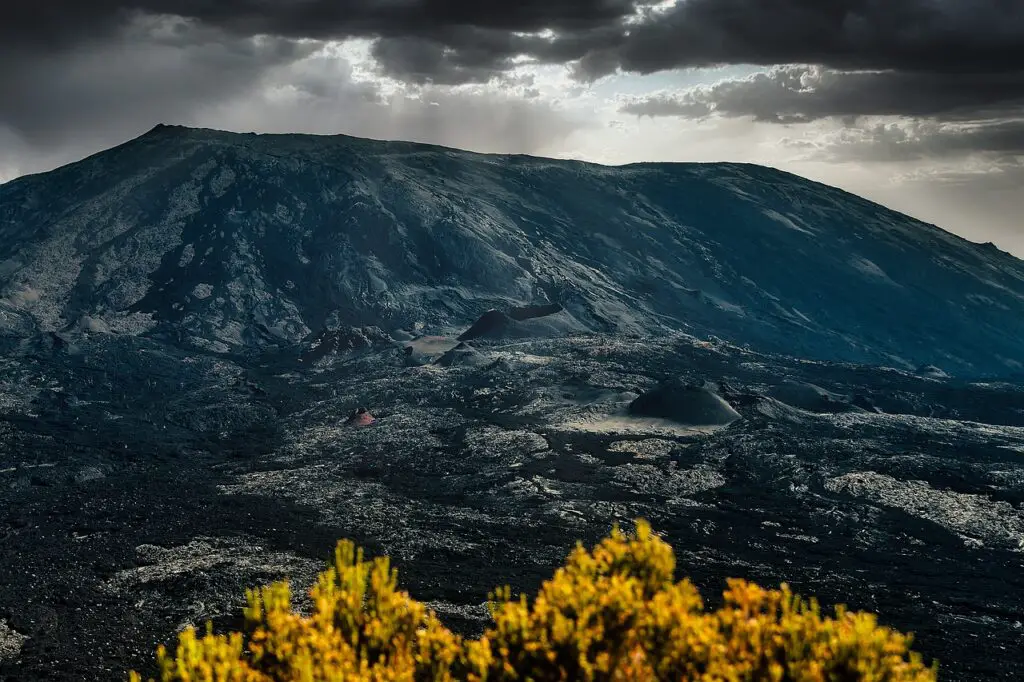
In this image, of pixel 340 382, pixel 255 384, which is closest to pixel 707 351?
pixel 340 382

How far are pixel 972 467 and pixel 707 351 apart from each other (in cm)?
4084

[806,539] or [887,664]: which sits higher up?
[887,664]

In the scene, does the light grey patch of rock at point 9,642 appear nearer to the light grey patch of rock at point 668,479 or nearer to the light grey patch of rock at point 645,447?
the light grey patch of rock at point 668,479

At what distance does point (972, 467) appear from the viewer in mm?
57781

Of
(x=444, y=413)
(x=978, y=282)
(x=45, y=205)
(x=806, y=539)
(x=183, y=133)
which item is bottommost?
(x=806, y=539)

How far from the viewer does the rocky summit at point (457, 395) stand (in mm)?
37250

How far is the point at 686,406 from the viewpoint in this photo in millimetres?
67250

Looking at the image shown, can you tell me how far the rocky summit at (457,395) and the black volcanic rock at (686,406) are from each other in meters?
0.40

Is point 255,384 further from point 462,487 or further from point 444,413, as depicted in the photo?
point 462,487

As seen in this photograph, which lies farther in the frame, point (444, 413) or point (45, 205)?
point (45, 205)

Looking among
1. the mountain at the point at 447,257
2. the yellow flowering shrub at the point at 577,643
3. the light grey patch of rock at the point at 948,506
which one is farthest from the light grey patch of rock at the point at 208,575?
the mountain at the point at 447,257

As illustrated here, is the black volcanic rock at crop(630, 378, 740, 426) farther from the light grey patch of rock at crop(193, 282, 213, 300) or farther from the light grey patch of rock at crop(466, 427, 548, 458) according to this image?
the light grey patch of rock at crop(193, 282, 213, 300)

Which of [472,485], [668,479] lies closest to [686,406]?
[668,479]

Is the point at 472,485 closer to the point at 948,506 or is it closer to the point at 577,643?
the point at 948,506
